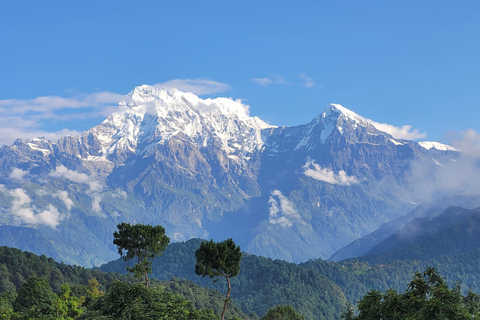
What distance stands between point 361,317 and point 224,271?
30.1m

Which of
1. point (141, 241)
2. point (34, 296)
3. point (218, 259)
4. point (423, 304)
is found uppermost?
point (141, 241)

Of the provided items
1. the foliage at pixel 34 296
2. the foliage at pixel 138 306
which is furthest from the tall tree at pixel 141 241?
the foliage at pixel 138 306

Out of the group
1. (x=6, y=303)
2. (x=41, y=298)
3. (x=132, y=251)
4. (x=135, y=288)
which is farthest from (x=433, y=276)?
(x=6, y=303)

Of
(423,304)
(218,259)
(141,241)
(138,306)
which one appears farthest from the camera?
(141,241)

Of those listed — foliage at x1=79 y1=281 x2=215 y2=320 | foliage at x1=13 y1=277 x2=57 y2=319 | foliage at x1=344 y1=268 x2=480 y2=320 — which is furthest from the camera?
foliage at x1=13 y1=277 x2=57 y2=319

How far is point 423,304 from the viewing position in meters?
68.4

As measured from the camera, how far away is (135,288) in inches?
2817

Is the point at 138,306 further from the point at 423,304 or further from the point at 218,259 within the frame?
the point at 423,304

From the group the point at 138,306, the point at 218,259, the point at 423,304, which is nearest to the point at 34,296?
the point at 218,259

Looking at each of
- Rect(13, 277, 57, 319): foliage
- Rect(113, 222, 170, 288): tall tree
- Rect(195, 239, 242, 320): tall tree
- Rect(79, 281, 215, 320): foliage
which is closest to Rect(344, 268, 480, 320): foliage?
Rect(79, 281, 215, 320): foliage

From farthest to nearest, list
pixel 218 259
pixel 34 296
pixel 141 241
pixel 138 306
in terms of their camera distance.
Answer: pixel 34 296 < pixel 141 241 < pixel 218 259 < pixel 138 306

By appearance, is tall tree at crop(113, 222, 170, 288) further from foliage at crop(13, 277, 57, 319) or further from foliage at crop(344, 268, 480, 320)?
foliage at crop(344, 268, 480, 320)

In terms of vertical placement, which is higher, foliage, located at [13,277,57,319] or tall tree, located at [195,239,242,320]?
foliage, located at [13,277,57,319]

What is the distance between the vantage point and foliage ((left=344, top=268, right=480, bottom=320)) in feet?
214
